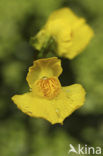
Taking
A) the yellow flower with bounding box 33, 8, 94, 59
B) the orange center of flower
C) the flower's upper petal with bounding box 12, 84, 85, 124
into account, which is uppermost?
the yellow flower with bounding box 33, 8, 94, 59

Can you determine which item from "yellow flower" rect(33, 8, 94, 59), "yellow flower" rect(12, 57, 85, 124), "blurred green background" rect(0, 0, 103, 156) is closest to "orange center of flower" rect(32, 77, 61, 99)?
"yellow flower" rect(12, 57, 85, 124)

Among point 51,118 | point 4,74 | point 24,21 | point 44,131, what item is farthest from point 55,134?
point 24,21

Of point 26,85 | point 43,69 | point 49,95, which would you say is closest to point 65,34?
point 43,69

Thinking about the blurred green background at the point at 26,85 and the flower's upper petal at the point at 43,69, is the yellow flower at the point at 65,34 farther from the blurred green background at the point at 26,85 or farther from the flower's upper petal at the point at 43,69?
the blurred green background at the point at 26,85

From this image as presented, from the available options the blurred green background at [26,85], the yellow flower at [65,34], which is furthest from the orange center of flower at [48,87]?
the blurred green background at [26,85]

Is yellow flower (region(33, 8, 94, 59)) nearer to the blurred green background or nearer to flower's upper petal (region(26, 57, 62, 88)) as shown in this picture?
flower's upper petal (region(26, 57, 62, 88))
